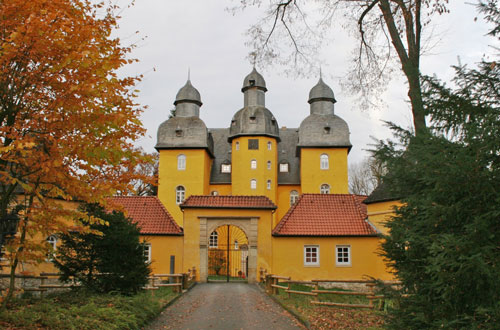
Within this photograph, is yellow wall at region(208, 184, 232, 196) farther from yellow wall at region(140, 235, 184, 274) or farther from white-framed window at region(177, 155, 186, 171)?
yellow wall at region(140, 235, 184, 274)

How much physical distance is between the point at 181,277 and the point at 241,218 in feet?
19.0

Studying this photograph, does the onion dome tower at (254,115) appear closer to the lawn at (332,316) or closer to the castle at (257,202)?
the castle at (257,202)

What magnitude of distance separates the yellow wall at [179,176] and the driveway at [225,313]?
1779 centimetres

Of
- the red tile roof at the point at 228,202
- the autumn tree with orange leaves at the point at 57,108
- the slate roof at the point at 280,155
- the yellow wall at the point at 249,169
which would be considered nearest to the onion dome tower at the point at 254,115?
the yellow wall at the point at 249,169

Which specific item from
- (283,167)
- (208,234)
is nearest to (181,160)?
(283,167)

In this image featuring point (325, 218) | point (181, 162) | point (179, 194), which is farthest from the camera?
point (181, 162)

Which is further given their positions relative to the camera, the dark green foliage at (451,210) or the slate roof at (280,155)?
the slate roof at (280,155)

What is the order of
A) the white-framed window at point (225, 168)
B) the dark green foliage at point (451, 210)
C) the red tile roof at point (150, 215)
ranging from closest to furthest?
the dark green foliage at point (451, 210)
the red tile roof at point (150, 215)
the white-framed window at point (225, 168)

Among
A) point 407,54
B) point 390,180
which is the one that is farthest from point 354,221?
point 390,180

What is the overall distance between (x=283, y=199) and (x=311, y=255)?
49.1ft

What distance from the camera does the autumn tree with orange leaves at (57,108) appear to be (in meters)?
8.14

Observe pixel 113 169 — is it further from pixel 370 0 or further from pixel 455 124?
pixel 370 0

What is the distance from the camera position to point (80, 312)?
30.7 feet

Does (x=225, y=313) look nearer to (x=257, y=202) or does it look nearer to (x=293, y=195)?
(x=257, y=202)
